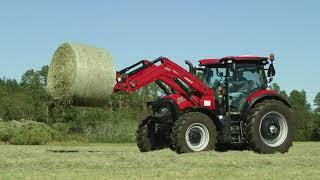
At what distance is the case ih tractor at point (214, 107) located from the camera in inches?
512

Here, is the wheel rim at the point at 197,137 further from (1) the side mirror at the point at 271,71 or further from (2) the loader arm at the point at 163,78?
(1) the side mirror at the point at 271,71

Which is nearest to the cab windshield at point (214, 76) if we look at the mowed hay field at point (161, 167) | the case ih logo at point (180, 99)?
the case ih logo at point (180, 99)

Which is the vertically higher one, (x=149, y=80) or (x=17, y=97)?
(x=17, y=97)

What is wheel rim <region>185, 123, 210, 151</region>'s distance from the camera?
12.9 metres

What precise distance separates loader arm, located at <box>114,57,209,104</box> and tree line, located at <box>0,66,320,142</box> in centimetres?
70

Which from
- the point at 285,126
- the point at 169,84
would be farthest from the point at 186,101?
the point at 285,126

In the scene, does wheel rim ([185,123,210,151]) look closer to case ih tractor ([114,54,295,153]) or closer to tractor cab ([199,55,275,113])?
case ih tractor ([114,54,295,153])

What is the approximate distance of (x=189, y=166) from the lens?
988 centimetres

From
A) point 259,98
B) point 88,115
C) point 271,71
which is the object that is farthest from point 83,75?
point 88,115

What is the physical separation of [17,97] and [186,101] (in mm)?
62390

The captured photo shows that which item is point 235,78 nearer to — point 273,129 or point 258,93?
point 258,93

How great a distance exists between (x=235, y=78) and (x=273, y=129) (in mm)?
1544

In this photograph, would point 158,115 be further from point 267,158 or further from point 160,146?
point 267,158

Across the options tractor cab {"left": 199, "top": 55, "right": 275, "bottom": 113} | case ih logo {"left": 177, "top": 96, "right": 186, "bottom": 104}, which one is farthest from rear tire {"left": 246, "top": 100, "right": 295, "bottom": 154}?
case ih logo {"left": 177, "top": 96, "right": 186, "bottom": 104}
